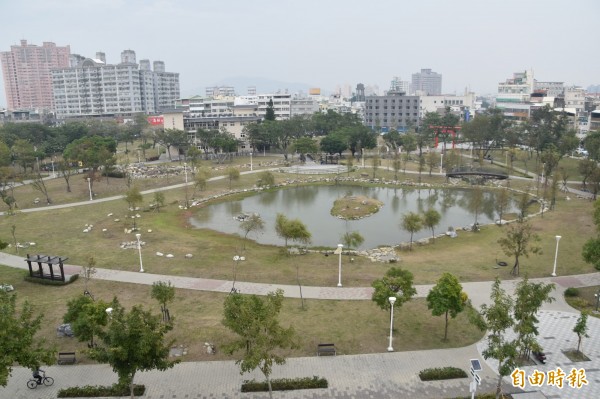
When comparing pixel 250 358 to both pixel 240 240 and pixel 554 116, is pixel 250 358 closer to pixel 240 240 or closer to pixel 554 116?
pixel 240 240

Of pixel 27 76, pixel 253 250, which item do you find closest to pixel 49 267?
pixel 253 250

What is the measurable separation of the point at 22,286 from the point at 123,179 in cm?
2688

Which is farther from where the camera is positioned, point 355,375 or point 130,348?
point 355,375

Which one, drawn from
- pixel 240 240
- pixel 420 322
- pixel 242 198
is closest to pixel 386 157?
pixel 242 198

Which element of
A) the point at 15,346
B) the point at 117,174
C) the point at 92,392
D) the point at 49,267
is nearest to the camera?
the point at 15,346

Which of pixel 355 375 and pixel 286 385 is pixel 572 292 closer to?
pixel 355 375

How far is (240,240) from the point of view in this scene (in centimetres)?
2777

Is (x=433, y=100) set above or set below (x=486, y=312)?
above

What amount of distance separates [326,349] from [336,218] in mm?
19131

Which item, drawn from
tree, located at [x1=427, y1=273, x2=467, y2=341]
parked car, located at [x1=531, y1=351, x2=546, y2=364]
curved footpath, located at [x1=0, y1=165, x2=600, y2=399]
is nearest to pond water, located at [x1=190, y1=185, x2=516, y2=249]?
tree, located at [x1=427, y1=273, x2=467, y2=341]

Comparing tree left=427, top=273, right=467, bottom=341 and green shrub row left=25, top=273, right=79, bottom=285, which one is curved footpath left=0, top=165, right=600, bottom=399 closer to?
tree left=427, top=273, right=467, bottom=341

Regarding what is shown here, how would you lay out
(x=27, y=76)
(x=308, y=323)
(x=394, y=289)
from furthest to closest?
(x=27, y=76) → (x=308, y=323) → (x=394, y=289)

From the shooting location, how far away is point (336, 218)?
3334 cm

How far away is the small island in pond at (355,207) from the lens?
112 ft
